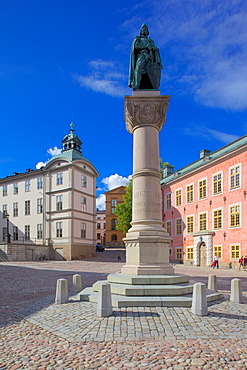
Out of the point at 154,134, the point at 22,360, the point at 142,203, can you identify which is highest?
the point at 154,134

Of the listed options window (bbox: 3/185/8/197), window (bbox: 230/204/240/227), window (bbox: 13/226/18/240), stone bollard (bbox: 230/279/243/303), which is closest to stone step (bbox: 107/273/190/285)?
stone bollard (bbox: 230/279/243/303)

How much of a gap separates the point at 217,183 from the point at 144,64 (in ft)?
75.7

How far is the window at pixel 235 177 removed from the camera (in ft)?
98.3

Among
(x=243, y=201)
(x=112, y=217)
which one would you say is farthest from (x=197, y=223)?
(x=112, y=217)

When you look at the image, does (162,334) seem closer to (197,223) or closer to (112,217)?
(197,223)

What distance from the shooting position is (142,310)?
791 centimetres

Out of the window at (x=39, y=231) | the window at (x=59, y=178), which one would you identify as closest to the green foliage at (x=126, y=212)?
the window at (x=59, y=178)

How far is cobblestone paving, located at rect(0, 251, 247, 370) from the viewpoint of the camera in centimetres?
518

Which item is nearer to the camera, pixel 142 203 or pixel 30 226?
pixel 142 203

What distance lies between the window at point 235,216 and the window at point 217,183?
8.59 feet

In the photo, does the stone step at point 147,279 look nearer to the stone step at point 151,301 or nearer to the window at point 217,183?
the stone step at point 151,301

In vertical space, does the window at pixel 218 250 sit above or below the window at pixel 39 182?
below

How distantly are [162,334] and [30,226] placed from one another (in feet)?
133

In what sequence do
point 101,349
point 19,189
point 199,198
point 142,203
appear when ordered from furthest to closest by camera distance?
point 19,189 < point 199,198 < point 142,203 < point 101,349
